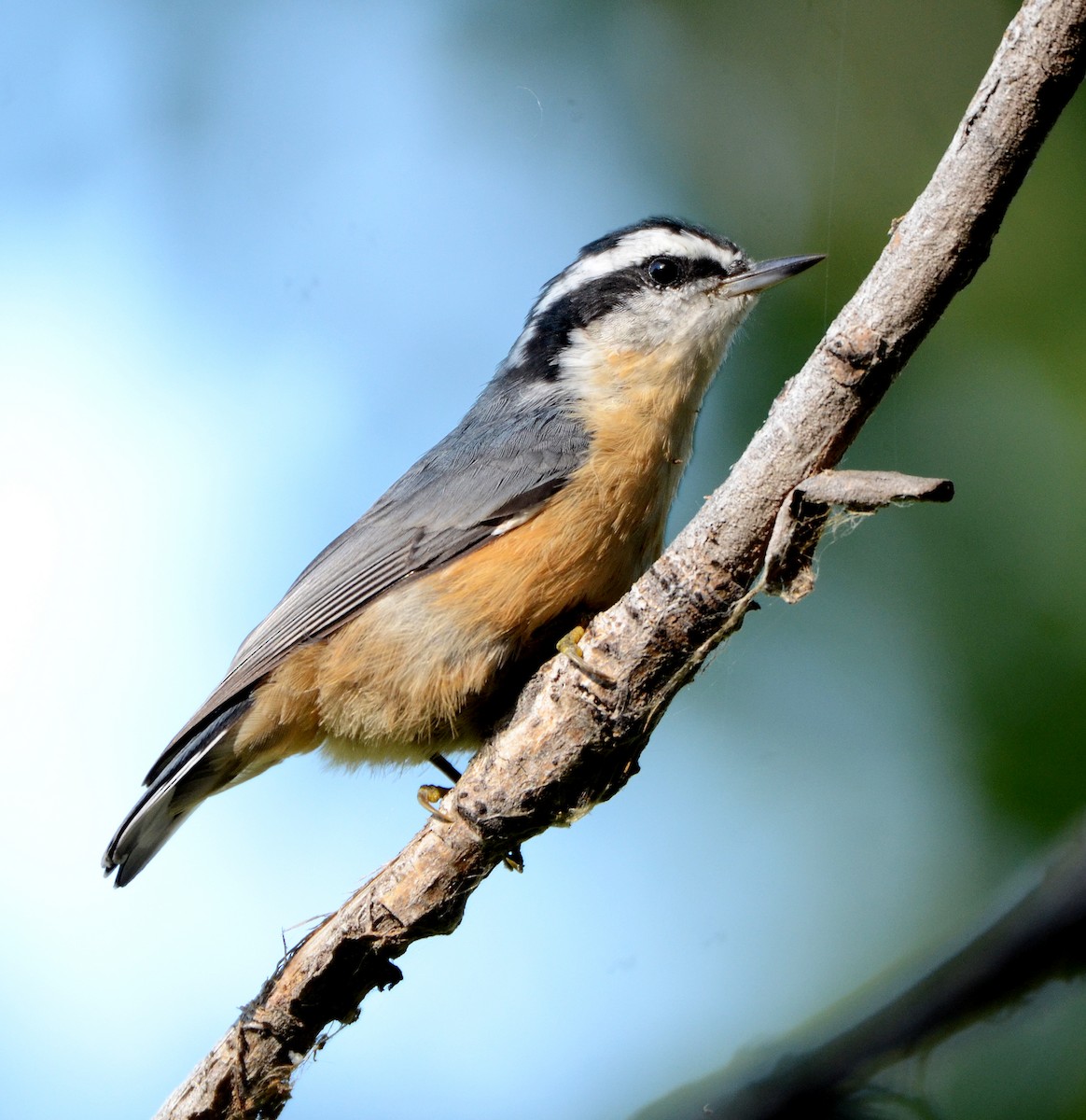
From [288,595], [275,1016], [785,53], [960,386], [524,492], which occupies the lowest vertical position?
[275,1016]

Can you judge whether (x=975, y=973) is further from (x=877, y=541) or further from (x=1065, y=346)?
(x=877, y=541)

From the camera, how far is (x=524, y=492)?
2.91 meters

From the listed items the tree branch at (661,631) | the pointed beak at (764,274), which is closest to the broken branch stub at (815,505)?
the tree branch at (661,631)

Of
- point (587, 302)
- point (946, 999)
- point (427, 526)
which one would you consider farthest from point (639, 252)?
point (946, 999)

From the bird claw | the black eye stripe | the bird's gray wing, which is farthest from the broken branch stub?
the black eye stripe

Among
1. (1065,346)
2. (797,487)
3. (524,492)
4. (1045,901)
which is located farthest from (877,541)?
(1045,901)

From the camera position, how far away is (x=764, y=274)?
123 inches

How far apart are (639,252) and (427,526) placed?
1043 millimetres

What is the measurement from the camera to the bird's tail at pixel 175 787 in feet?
9.88

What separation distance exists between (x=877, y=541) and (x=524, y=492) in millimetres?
1221

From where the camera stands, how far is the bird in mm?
2791

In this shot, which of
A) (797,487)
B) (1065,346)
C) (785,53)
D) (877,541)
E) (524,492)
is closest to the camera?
(797,487)

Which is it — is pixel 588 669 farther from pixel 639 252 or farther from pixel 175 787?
pixel 639 252

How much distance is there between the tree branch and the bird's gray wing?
0.48m
